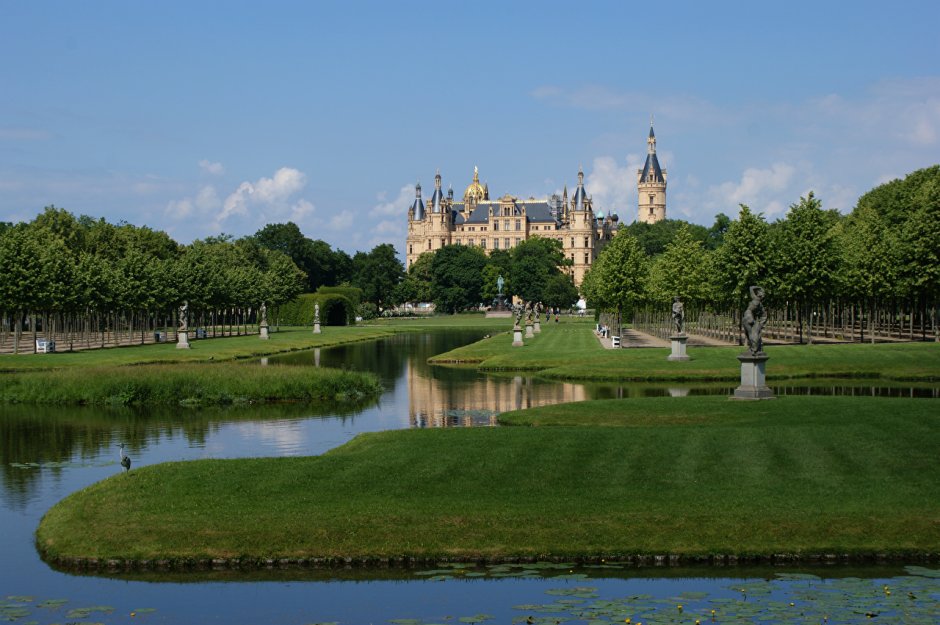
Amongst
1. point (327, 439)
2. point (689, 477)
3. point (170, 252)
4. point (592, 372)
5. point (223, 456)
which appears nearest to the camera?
point (689, 477)

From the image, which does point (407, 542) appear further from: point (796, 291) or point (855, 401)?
point (796, 291)

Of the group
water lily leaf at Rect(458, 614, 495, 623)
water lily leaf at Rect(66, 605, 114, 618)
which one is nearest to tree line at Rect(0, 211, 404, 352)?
water lily leaf at Rect(66, 605, 114, 618)

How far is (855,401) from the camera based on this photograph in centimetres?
3744

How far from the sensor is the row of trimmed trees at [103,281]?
261 feet

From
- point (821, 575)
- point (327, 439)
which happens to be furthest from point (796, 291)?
point (821, 575)

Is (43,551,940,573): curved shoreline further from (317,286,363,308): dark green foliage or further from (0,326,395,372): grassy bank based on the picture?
(317,286,363,308): dark green foliage

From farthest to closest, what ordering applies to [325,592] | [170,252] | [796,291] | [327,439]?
[170,252], [796,291], [327,439], [325,592]

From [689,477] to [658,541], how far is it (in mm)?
4279

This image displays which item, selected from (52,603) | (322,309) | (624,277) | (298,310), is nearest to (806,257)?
(624,277)

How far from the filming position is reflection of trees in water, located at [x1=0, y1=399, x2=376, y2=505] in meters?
32.9

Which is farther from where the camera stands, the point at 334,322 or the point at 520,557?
the point at 334,322

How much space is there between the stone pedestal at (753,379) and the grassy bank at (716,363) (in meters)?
16.9

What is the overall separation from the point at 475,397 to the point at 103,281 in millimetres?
50952

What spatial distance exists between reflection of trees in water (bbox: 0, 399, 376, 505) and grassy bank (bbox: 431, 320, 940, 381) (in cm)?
1683
